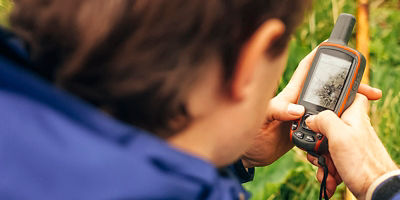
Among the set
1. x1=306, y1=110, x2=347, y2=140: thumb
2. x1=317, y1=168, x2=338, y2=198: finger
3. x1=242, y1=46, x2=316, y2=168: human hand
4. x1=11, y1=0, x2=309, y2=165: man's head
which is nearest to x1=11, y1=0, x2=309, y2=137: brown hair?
x1=11, y1=0, x2=309, y2=165: man's head

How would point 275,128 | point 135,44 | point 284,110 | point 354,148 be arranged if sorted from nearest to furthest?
point 135,44, point 354,148, point 284,110, point 275,128

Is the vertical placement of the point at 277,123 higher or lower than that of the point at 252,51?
higher

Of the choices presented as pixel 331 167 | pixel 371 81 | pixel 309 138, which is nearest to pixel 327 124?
pixel 309 138

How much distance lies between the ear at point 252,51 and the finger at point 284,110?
2.04 feet

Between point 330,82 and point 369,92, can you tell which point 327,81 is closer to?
point 330,82

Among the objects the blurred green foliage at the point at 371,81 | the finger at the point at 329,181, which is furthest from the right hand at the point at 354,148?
the blurred green foliage at the point at 371,81

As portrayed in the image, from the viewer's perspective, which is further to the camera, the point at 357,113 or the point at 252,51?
the point at 357,113

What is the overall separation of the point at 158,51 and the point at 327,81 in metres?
0.79

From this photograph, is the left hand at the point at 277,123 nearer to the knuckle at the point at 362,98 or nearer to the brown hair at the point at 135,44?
the knuckle at the point at 362,98

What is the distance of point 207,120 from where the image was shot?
683 mm

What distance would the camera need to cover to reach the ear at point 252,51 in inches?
25.4

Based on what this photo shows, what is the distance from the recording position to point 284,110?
1.27 metres

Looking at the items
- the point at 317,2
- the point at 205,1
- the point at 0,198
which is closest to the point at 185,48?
the point at 205,1

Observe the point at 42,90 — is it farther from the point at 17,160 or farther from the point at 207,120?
the point at 207,120
